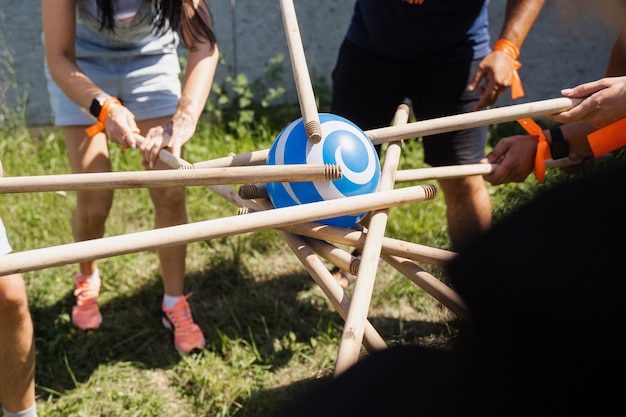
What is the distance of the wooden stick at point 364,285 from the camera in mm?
1257

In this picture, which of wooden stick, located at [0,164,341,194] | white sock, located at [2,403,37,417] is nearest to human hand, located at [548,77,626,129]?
wooden stick, located at [0,164,341,194]

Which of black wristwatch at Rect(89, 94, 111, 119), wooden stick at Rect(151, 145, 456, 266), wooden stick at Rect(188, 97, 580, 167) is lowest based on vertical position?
wooden stick at Rect(151, 145, 456, 266)

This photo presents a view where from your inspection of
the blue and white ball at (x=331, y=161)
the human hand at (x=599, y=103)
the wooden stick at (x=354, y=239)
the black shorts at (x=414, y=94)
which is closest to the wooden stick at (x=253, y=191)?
the blue and white ball at (x=331, y=161)

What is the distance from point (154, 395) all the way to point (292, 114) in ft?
7.73

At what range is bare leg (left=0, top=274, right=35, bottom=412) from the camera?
1.96 m

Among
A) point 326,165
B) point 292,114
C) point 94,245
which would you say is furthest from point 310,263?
point 292,114

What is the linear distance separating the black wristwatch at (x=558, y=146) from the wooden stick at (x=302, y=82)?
0.79 meters

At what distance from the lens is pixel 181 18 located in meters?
2.38

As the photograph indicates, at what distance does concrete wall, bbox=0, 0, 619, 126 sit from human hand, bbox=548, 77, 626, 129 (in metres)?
2.28

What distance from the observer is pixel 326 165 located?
155cm

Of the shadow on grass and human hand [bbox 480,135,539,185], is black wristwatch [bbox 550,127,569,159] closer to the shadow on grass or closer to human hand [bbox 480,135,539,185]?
human hand [bbox 480,135,539,185]

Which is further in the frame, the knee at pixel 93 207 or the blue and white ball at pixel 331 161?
the knee at pixel 93 207

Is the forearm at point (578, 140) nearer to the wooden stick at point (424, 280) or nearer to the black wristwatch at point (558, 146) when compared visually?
the black wristwatch at point (558, 146)

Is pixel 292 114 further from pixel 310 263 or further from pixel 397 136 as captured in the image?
pixel 310 263
